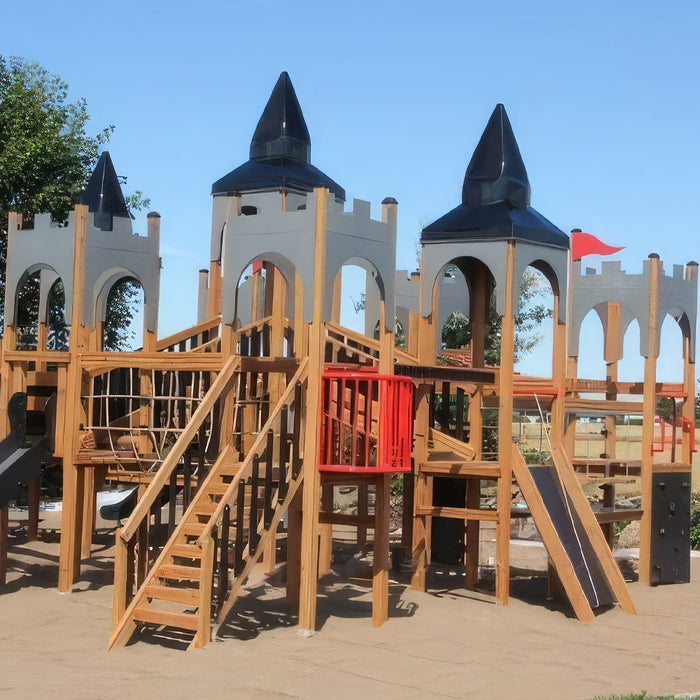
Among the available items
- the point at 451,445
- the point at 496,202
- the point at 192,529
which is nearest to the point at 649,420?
the point at 451,445

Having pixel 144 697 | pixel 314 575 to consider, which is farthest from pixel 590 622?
pixel 144 697

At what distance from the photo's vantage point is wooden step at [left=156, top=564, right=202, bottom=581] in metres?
10.8

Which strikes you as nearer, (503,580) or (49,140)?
(503,580)

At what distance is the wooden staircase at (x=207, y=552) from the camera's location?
10695 mm

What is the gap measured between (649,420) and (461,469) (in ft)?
13.1

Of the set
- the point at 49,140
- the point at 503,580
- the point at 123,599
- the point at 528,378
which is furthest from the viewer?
the point at 49,140

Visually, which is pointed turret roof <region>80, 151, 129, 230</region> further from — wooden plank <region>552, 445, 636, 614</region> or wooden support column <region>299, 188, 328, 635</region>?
wooden plank <region>552, 445, 636, 614</region>

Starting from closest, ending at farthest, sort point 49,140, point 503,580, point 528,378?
point 503,580 < point 528,378 < point 49,140

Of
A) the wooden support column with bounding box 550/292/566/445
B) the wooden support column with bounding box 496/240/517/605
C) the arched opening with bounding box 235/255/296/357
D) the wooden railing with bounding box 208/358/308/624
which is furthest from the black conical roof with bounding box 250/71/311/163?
the wooden railing with bounding box 208/358/308/624

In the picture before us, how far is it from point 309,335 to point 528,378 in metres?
4.92

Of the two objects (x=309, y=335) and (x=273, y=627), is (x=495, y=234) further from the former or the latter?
(x=273, y=627)

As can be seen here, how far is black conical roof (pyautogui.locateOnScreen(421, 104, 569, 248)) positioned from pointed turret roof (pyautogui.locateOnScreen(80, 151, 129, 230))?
4.86m

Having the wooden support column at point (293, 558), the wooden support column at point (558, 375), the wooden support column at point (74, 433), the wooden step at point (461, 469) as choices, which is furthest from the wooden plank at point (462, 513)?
the wooden support column at point (74, 433)

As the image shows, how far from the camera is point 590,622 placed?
13.1 meters
